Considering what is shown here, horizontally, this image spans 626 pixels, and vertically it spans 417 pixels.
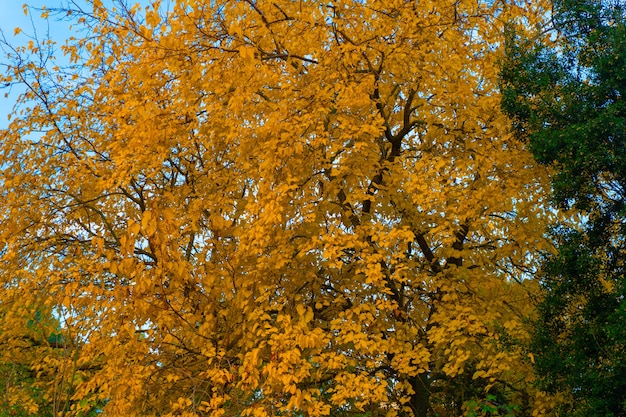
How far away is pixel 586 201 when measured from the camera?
27.6 feet

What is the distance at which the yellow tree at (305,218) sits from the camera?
28.5ft

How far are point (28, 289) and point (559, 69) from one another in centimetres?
984

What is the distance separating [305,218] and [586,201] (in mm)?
3947

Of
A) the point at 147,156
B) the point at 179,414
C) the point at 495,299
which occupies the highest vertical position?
the point at 147,156

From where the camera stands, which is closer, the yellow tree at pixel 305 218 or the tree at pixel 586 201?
the tree at pixel 586 201

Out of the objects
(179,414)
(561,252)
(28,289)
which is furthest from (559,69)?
(28,289)

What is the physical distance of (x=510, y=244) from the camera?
10297 millimetres

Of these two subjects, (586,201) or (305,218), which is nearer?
(586,201)

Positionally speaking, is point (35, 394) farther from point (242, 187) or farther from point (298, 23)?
point (298, 23)

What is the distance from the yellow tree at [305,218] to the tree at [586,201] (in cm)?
75

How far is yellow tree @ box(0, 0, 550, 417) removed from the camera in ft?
28.5

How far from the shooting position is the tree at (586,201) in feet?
25.3

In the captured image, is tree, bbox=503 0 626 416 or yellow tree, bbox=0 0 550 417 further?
yellow tree, bbox=0 0 550 417

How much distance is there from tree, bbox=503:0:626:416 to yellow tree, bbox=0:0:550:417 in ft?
2.46
